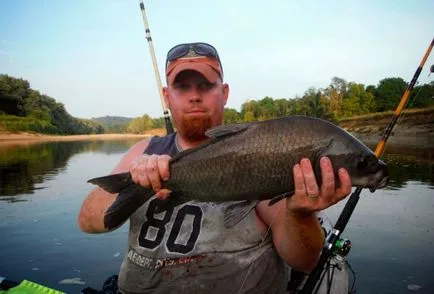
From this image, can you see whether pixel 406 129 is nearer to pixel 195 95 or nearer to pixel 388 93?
pixel 388 93

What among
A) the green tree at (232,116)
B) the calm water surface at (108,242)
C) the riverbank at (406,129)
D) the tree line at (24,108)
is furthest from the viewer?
the green tree at (232,116)

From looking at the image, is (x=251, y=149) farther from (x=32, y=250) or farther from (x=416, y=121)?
(x=416, y=121)

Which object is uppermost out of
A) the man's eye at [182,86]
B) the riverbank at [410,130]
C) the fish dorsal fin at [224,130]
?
the man's eye at [182,86]

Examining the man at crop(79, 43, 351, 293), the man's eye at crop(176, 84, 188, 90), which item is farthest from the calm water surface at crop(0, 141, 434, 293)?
the man's eye at crop(176, 84, 188, 90)

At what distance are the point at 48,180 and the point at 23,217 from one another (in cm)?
766

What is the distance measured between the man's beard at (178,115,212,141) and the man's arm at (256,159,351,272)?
0.89 metres

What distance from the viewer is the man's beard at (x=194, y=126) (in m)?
3.47

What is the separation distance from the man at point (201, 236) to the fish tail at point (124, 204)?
0.12m

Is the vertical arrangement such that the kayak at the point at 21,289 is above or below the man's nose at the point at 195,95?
below

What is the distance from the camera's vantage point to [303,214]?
2695mm

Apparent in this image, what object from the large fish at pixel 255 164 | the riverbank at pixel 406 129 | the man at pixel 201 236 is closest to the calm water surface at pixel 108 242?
the man at pixel 201 236

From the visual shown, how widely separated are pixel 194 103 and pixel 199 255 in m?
1.35

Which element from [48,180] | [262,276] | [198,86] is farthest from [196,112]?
[48,180]

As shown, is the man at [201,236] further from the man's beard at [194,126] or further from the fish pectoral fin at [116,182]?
the fish pectoral fin at [116,182]
